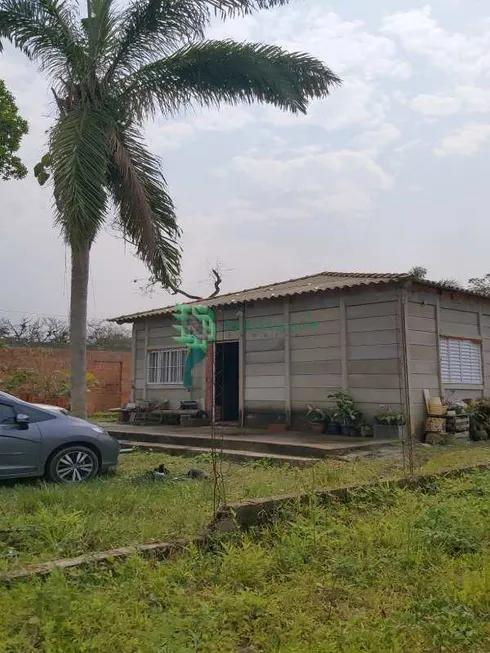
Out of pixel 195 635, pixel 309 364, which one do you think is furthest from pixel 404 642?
pixel 309 364

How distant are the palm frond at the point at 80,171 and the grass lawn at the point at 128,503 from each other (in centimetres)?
Answer: 366

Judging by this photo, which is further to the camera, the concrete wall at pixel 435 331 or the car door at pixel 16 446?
the concrete wall at pixel 435 331

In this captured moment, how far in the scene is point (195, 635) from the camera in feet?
10.3

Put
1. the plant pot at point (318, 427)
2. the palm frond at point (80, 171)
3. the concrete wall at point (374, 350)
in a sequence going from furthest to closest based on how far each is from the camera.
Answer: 1. the plant pot at point (318, 427)
2. the concrete wall at point (374, 350)
3. the palm frond at point (80, 171)

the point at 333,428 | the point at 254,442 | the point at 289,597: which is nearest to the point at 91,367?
the point at 333,428

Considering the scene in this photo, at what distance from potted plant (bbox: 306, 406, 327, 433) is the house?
0.25m

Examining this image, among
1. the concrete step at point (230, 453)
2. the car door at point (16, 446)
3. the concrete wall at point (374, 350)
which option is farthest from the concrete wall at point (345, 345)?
the car door at point (16, 446)

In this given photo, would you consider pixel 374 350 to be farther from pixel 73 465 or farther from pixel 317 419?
pixel 73 465

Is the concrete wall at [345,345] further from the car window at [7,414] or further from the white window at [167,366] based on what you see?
the car window at [7,414]

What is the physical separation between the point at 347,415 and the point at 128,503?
20.9 feet

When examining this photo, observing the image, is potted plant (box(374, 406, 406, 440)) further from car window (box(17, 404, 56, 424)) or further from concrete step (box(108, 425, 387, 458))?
car window (box(17, 404, 56, 424))

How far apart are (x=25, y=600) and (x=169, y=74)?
939 cm

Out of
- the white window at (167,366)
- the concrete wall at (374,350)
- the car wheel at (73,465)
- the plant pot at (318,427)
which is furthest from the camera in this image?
the white window at (167,366)

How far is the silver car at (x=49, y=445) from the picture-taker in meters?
7.25
